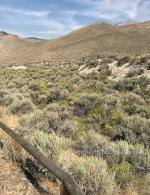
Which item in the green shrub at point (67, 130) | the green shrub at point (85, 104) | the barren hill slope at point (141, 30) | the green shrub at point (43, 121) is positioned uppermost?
the barren hill slope at point (141, 30)

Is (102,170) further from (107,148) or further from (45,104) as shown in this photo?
(45,104)

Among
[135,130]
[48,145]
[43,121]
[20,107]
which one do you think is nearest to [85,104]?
[43,121]

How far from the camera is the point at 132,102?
6934mm

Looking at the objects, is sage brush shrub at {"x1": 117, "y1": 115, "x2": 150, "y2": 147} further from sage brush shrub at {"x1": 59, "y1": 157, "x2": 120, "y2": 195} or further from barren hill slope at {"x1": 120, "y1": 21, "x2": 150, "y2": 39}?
barren hill slope at {"x1": 120, "y1": 21, "x2": 150, "y2": 39}

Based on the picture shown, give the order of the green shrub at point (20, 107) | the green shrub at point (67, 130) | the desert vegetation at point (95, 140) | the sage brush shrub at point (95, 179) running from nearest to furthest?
the sage brush shrub at point (95, 179) < the desert vegetation at point (95, 140) < the green shrub at point (67, 130) < the green shrub at point (20, 107)

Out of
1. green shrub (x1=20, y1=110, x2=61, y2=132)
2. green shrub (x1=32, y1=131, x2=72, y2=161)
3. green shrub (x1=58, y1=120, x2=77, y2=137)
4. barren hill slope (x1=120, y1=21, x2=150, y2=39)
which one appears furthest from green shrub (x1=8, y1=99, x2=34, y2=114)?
barren hill slope (x1=120, y1=21, x2=150, y2=39)

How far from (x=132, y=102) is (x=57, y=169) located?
20.3 feet

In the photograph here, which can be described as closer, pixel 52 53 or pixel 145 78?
pixel 145 78

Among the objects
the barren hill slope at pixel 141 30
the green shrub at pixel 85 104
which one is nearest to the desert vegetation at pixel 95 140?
the green shrub at pixel 85 104

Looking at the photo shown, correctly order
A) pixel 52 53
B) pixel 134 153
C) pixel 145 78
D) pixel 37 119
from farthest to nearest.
A: pixel 52 53 → pixel 145 78 → pixel 37 119 → pixel 134 153

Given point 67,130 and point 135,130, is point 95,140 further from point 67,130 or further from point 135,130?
point 135,130

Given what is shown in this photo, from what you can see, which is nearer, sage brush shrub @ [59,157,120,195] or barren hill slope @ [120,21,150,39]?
sage brush shrub @ [59,157,120,195]

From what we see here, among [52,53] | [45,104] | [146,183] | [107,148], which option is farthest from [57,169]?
[52,53]

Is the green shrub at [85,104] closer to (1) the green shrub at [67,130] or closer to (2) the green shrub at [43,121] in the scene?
(2) the green shrub at [43,121]
